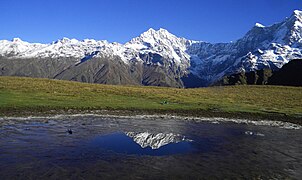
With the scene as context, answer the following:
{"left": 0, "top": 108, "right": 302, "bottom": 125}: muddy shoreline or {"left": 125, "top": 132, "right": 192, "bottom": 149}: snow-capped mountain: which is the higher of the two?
{"left": 0, "top": 108, "right": 302, "bottom": 125}: muddy shoreline

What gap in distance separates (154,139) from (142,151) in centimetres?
466

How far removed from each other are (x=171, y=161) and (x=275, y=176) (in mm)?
6014

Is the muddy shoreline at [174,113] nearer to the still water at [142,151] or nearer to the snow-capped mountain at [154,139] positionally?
the still water at [142,151]

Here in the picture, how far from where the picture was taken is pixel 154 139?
26.9 m

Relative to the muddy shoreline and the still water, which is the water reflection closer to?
the still water

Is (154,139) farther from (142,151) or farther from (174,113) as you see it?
(174,113)

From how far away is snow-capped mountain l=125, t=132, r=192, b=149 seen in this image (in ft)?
81.8

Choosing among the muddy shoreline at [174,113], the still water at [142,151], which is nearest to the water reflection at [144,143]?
the still water at [142,151]

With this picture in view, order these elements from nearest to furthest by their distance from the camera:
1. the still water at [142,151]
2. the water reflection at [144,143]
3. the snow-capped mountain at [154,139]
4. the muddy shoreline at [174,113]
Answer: the still water at [142,151]
the water reflection at [144,143]
the snow-capped mountain at [154,139]
the muddy shoreline at [174,113]

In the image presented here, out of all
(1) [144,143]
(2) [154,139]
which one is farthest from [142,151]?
(2) [154,139]

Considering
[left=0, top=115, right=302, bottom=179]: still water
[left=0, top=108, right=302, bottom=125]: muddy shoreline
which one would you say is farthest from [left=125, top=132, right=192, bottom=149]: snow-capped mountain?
[left=0, top=108, right=302, bottom=125]: muddy shoreline

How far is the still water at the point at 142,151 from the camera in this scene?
17375 millimetres

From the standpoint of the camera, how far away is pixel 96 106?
49.0m

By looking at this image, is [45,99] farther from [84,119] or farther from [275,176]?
[275,176]
